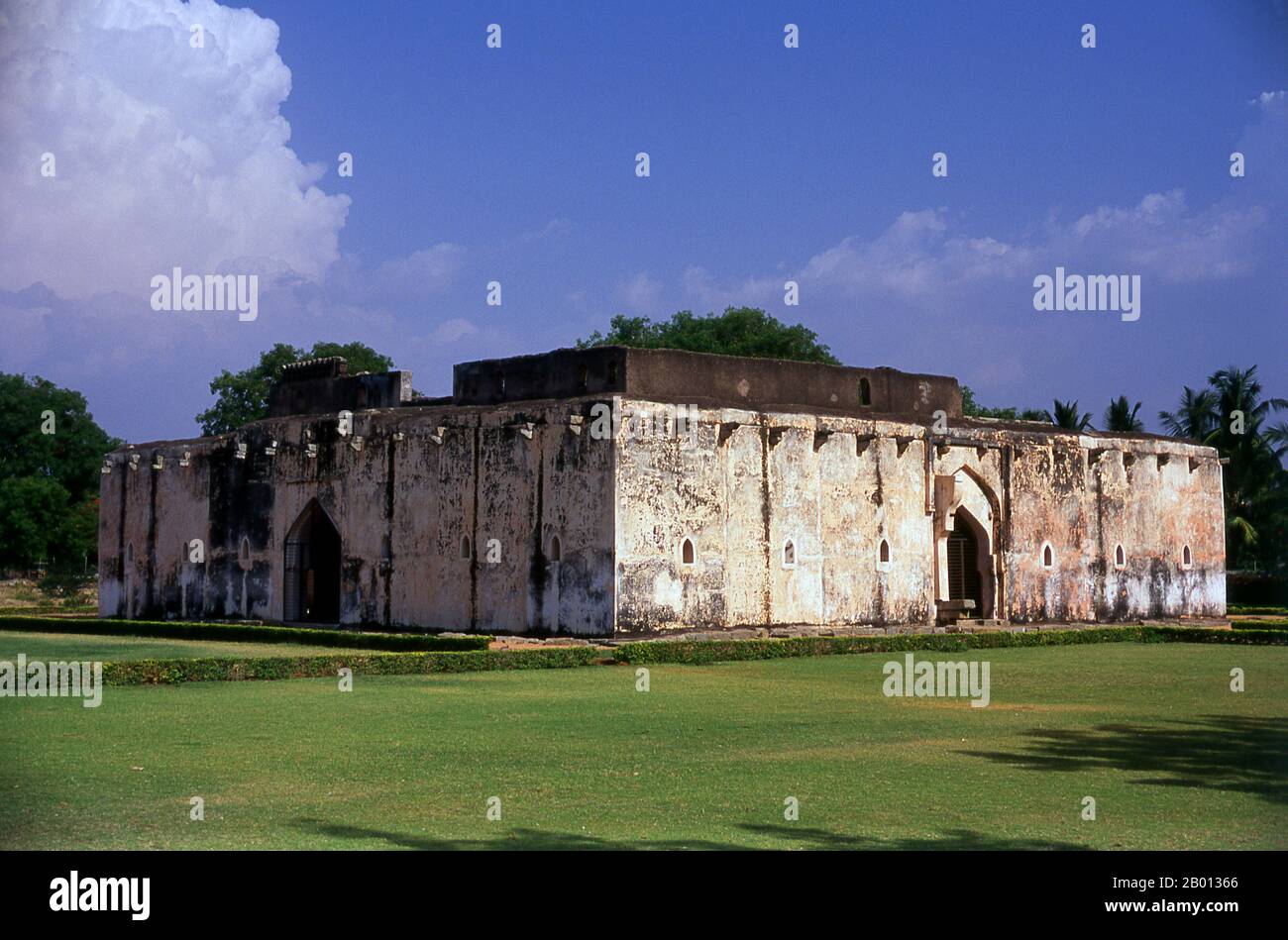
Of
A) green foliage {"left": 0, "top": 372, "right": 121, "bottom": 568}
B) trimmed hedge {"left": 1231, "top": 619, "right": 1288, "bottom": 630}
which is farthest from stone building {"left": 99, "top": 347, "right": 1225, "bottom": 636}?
green foliage {"left": 0, "top": 372, "right": 121, "bottom": 568}

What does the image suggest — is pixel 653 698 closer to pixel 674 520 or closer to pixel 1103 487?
pixel 674 520

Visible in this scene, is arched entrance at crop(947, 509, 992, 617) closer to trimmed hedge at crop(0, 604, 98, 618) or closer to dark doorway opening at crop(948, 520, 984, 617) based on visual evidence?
dark doorway opening at crop(948, 520, 984, 617)

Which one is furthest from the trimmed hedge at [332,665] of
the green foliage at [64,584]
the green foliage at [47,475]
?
the green foliage at [47,475]

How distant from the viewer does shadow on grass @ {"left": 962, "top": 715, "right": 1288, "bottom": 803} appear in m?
8.84

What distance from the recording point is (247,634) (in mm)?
24250

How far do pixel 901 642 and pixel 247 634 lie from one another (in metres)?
11.2

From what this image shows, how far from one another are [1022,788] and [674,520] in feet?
50.2

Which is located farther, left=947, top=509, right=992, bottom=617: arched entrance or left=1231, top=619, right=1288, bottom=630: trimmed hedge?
left=947, top=509, right=992, bottom=617: arched entrance

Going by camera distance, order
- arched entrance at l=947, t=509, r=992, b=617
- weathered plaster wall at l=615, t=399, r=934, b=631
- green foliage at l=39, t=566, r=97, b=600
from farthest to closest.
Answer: green foliage at l=39, t=566, r=97, b=600
arched entrance at l=947, t=509, r=992, b=617
weathered plaster wall at l=615, t=399, r=934, b=631

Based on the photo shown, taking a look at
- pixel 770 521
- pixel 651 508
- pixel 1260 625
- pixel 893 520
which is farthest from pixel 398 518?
pixel 1260 625

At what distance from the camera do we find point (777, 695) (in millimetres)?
14492

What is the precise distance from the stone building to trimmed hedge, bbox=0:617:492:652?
8.84ft

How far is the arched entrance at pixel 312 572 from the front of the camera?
2902 centimetres

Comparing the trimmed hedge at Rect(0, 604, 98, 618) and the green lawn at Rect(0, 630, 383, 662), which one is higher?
the trimmed hedge at Rect(0, 604, 98, 618)
